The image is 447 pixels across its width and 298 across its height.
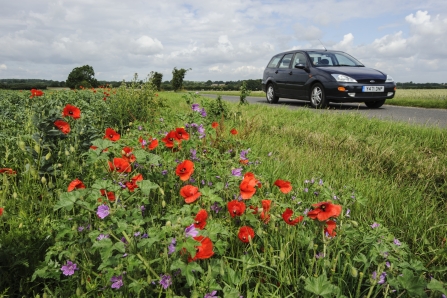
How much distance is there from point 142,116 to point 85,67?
69141 mm

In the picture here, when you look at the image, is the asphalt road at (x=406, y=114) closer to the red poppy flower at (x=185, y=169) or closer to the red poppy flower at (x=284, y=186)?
the red poppy flower at (x=284, y=186)

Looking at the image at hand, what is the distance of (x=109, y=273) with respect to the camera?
1.37 meters

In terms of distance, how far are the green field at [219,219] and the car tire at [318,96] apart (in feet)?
15.4

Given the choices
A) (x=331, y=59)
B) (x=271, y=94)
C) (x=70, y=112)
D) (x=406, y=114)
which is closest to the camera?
(x=70, y=112)

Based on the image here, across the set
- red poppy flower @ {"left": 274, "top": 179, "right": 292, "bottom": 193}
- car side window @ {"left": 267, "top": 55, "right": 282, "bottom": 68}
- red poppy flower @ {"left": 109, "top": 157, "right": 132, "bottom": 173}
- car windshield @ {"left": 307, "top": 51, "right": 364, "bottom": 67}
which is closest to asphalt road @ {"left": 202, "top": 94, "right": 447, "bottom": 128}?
car windshield @ {"left": 307, "top": 51, "right": 364, "bottom": 67}

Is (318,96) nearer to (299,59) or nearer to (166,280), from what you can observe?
(299,59)

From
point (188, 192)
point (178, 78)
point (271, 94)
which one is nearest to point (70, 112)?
point (188, 192)

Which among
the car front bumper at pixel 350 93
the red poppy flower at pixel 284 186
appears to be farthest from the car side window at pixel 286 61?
the red poppy flower at pixel 284 186

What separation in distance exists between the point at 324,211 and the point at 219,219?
68cm

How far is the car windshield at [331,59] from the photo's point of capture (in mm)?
9633

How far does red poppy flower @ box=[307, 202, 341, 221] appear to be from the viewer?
4.45 ft

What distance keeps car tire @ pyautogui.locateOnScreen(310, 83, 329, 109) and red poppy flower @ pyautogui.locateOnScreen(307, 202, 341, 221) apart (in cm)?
761

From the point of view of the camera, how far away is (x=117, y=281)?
1.43m

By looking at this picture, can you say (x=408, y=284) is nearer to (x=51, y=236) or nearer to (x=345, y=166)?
(x=51, y=236)
